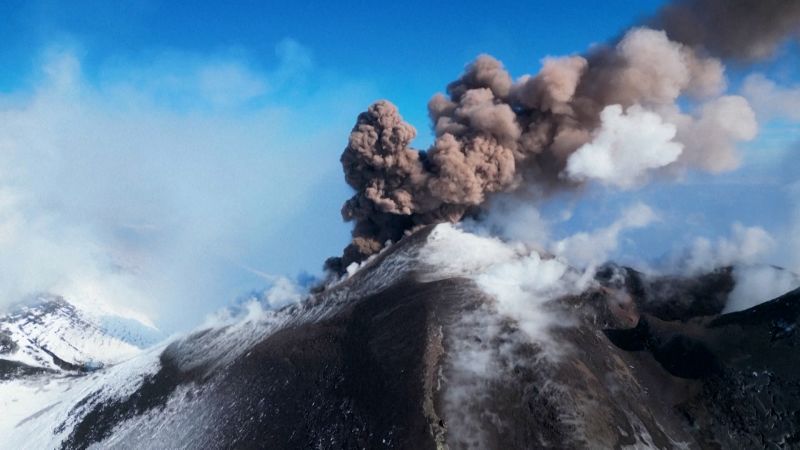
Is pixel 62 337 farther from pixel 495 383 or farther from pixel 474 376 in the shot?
pixel 495 383

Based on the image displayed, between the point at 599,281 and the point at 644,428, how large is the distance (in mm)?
19733

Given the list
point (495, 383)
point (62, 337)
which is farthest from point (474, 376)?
point (62, 337)

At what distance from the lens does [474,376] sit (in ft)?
95.5

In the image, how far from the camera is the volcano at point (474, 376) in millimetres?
26203

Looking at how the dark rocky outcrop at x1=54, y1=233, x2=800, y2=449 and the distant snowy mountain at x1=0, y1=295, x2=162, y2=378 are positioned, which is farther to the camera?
the distant snowy mountain at x1=0, y1=295, x2=162, y2=378

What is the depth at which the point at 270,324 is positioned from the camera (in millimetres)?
47438

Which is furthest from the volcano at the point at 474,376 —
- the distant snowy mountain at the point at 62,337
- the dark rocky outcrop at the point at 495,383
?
the distant snowy mountain at the point at 62,337

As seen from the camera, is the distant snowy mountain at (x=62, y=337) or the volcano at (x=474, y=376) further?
the distant snowy mountain at (x=62, y=337)

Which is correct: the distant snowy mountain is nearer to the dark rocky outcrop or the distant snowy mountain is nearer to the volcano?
the volcano

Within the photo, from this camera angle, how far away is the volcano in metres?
26.2

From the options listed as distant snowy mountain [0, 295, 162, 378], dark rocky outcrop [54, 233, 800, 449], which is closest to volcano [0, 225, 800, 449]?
dark rocky outcrop [54, 233, 800, 449]

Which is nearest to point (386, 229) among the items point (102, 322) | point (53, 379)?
point (53, 379)

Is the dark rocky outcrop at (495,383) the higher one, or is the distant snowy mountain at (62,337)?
the distant snowy mountain at (62,337)

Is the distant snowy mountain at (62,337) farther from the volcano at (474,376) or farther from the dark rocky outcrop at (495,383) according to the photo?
the dark rocky outcrop at (495,383)
